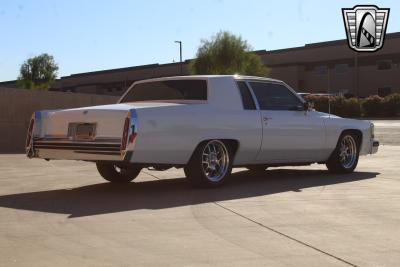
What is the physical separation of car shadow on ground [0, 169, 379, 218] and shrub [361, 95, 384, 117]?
4369 cm

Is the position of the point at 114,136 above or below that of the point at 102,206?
above

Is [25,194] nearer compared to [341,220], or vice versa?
[341,220]

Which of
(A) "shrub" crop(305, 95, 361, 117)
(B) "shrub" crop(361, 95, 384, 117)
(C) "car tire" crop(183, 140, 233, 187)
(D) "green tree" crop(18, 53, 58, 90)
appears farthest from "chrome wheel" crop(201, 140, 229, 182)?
(D) "green tree" crop(18, 53, 58, 90)

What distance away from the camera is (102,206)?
7512 millimetres

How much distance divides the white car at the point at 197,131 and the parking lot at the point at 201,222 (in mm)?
442

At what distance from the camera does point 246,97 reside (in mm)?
9797

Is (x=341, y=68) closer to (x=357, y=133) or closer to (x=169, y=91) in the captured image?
(x=357, y=133)

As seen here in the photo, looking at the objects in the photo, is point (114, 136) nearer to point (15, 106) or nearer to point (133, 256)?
point (133, 256)

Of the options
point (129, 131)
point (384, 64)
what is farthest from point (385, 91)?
point (129, 131)

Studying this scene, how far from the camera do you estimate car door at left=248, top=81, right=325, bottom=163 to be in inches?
391

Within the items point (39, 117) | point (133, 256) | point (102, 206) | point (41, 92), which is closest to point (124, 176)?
point (39, 117)

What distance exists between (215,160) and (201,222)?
2.74 m

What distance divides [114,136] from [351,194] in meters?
3.12

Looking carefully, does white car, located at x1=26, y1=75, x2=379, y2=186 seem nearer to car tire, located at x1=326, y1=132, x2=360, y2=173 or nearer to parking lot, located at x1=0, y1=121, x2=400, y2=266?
car tire, located at x1=326, y1=132, x2=360, y2=173
